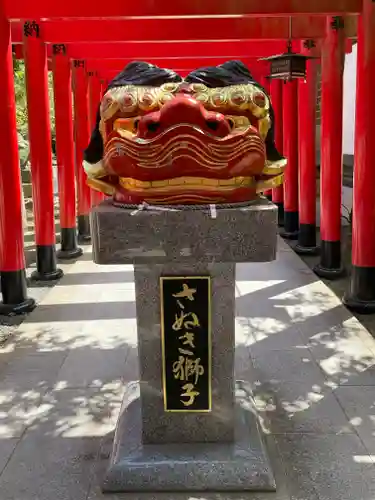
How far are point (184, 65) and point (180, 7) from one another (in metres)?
6.83

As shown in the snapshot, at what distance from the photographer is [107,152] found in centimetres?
322

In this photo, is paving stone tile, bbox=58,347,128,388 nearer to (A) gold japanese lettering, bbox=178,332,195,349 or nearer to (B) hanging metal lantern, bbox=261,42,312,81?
(A) gold japanese lettering, bbox=178,332,195,349

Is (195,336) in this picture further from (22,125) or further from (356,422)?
(22,125)

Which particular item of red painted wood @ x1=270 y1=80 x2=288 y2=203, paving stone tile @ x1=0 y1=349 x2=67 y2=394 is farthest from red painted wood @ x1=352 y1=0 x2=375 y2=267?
red painted wood @ x1=270 y1=80 x2=288 y2=203

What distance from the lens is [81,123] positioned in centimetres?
1248

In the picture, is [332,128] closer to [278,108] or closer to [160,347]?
[160,347]

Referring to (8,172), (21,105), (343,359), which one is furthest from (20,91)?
(343,359)

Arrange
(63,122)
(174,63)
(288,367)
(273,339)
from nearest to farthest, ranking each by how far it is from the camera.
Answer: (288,367) → (273,339) → (63,122) → (174,63)

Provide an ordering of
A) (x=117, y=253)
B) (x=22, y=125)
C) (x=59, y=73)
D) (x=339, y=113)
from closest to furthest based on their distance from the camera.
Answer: (x=117, y=253), (x=339, y=113), (x=59, y=73), (x=22, y=125)

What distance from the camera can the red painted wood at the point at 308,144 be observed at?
9.91 metres

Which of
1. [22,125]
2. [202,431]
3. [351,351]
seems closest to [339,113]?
[351,351]

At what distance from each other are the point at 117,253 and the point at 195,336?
752 mm

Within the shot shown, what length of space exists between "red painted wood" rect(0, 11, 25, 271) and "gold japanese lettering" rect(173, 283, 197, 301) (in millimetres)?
4004

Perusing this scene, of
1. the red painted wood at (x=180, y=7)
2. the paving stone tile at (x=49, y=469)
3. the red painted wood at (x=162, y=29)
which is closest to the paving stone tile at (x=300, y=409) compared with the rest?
the paving stone tile at (x=49, y=469)
